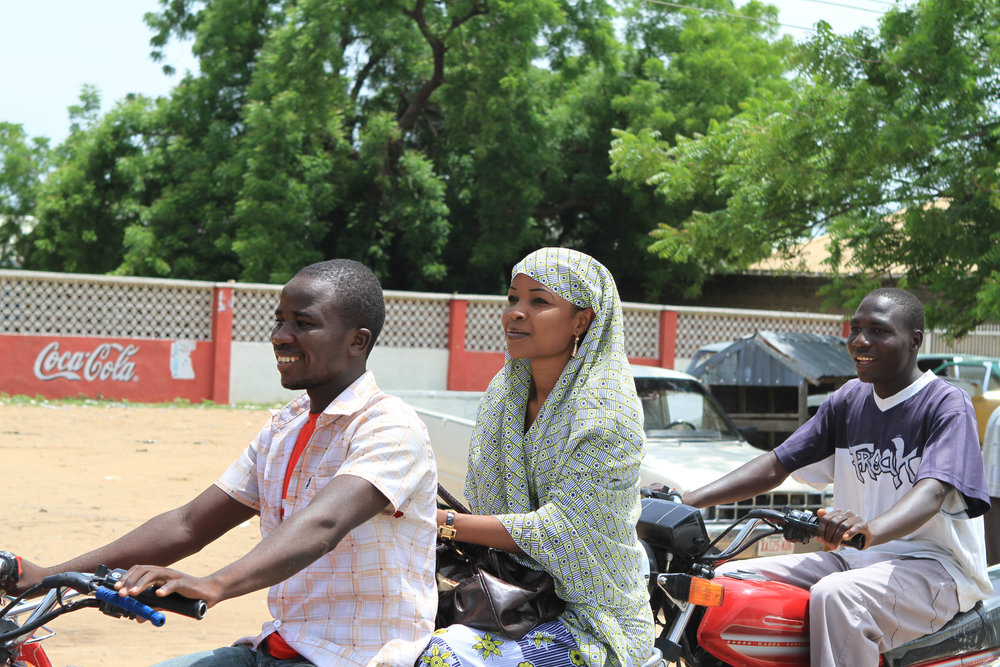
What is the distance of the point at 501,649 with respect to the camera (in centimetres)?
244

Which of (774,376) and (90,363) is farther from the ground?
(774,376)

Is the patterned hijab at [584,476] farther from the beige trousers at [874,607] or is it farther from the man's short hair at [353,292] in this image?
the beige trousers at [874,607]

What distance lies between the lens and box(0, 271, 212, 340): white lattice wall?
16828 millimetres

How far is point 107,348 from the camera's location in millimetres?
17219

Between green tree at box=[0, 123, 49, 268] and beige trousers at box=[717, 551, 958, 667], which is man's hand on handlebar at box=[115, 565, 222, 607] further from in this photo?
green tree at box=[0, 123, 49, 268]

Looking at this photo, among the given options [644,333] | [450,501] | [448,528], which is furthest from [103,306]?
[448,528]

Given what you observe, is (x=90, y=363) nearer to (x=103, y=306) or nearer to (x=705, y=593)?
(x=103, y=306)

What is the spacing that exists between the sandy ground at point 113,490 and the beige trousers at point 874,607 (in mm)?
3432

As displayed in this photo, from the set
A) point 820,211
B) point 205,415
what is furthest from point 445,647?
point 205,415

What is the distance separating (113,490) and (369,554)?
820 cm

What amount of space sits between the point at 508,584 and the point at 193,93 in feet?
76.0

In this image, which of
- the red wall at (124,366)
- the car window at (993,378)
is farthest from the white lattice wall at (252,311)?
the car window at (993,378)

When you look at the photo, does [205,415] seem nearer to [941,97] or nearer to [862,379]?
[941,97]

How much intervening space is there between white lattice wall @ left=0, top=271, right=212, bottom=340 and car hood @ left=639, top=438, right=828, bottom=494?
39.6 feet
